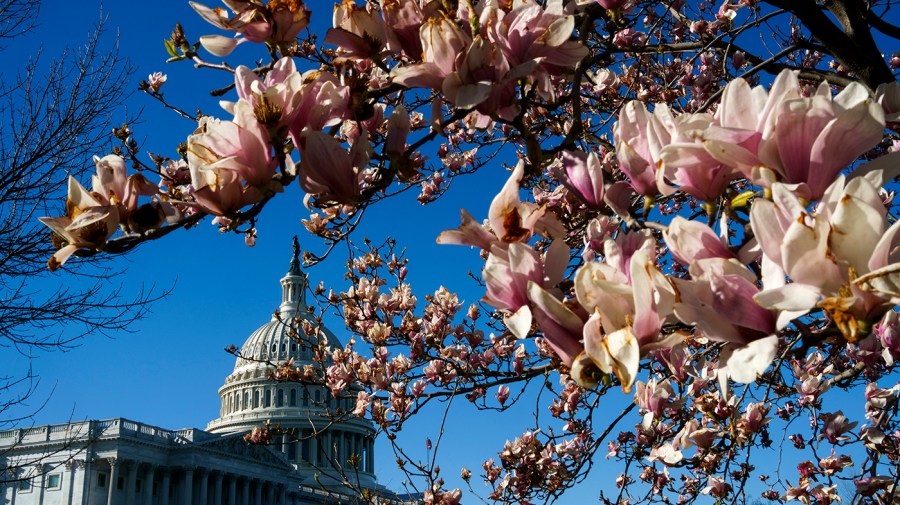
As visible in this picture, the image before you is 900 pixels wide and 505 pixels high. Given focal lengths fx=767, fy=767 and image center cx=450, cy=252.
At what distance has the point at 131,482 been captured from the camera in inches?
1929

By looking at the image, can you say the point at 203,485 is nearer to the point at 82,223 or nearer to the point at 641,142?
the point at 82,223

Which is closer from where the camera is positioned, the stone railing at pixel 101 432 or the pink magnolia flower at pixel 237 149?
the pink magnolia flower at pixel 237 149

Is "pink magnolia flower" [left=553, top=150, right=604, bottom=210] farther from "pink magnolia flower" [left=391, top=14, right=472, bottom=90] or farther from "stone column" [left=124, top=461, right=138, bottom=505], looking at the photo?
"stone column" [left=124, top=461, right=138, bottom=505]

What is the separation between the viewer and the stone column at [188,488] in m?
52.0

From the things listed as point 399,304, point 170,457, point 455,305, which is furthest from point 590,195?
point 170,457

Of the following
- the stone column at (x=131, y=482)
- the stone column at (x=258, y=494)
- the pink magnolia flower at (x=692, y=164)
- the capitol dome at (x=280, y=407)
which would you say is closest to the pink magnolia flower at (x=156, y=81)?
the pink magnolia flower at (x=692, y=164)

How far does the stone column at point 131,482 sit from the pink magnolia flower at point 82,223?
52.7 metres

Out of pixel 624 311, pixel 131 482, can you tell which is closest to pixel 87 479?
pixel 131 482

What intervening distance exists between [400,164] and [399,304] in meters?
4.70

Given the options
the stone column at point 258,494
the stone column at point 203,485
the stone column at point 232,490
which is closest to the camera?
the stone column at point 203,485

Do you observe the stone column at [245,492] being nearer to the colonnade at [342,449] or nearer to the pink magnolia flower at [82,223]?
the colonnade at [342,449]

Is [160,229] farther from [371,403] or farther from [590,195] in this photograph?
[371,403]

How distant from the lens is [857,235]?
93cm

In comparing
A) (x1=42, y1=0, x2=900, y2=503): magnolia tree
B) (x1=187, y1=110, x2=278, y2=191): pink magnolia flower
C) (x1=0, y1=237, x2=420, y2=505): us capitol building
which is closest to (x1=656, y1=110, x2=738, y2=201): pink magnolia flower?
(x1=42, y1=0, x2=900, y2=503): magnolia tree
